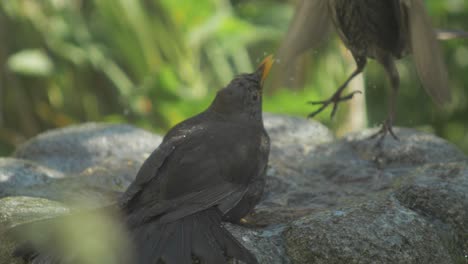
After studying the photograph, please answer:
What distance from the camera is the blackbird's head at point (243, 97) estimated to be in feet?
13.3

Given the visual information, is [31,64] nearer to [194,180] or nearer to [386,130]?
[386,130]

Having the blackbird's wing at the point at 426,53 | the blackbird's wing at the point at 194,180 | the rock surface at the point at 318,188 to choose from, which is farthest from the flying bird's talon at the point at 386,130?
the blackbird's wing at the point at 194,180

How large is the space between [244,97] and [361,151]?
3.61ft

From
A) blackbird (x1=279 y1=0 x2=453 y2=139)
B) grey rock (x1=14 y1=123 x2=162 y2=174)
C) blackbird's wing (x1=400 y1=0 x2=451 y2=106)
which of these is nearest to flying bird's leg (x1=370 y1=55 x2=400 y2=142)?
blackbird (x1=279 y1=0 x2=453 y2=139)

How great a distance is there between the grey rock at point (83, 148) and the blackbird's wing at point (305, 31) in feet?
3.35

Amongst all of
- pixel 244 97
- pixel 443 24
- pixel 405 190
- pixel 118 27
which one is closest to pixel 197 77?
pixel 118 27

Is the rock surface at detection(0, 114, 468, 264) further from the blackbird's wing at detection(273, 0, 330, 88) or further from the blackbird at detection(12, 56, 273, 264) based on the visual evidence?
the blackbird's wing at detection(273, 0, 330, 88)

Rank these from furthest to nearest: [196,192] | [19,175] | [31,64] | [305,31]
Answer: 1. [31,64]
2. [305,31]
3. [19,175]
4. [196,192]

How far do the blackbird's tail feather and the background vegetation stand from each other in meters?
3.95

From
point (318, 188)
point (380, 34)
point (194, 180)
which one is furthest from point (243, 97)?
point (380, 34)

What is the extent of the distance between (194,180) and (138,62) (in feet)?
14.9

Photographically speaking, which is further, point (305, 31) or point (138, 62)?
point (138, 62)

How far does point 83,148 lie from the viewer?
4922mm

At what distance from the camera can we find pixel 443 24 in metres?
8.05
